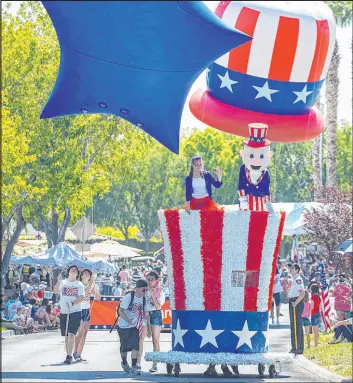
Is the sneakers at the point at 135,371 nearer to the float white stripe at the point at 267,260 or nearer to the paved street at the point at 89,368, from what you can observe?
the paved street at the point at 89,368

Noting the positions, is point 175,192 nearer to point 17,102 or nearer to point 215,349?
point 17,102

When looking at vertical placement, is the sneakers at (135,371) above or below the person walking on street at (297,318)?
Result: below

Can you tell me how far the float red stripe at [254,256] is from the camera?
17.0m

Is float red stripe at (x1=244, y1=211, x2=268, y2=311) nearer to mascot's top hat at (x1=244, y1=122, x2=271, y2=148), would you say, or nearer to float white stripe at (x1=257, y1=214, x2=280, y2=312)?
float white stripe at (x1=257, y1=214, x2=280, y2=312)

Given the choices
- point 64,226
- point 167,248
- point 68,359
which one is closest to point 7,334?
point 68,359

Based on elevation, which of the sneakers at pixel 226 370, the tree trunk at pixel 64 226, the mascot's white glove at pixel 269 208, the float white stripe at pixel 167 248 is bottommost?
the sneakers at pixel 226 370

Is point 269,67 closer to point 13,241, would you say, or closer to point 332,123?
point 13,241

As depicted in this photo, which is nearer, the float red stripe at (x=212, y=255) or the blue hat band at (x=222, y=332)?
the float red stripe at (x=212, y=255)

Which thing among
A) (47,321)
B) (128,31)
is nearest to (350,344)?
(128,31)

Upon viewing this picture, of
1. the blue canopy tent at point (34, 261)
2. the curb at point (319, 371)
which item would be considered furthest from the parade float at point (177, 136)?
the blue canopy tent at point (34, 261)

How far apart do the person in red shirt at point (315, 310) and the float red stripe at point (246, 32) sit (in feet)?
18.6

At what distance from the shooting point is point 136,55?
16438mm

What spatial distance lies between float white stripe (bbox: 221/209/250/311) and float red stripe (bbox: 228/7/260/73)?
5436mm

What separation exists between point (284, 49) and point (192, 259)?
606 cm
